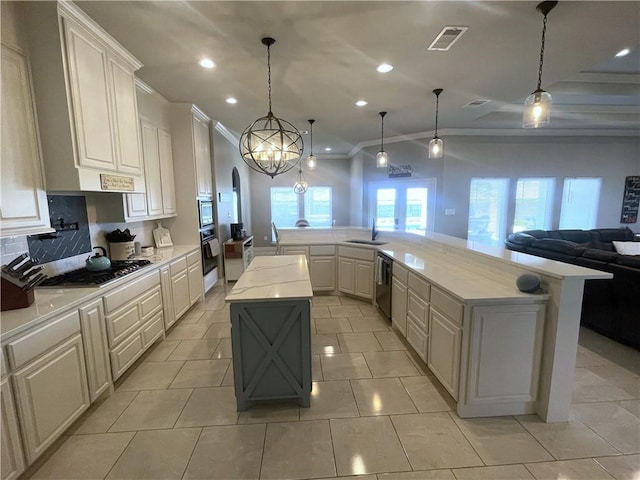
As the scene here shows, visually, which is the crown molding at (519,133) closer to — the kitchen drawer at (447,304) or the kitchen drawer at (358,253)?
the kitchen drawer at (358,253)

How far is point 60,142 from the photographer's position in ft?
6.87

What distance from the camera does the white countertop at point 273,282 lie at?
200cm

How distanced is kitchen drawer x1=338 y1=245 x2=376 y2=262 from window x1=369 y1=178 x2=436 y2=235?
2.03 metres

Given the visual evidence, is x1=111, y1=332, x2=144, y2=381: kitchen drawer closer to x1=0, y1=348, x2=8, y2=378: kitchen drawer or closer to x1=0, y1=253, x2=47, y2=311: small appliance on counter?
x1=0, y1=253, x2=47, y2=311: small appliance on counter

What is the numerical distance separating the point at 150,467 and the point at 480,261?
2.91 metres

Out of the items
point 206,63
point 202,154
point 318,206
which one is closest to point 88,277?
point 206,63

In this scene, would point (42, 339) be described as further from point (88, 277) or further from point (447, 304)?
point (447, 304)

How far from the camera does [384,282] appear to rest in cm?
357

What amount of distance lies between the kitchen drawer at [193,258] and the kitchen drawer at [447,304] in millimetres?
3130

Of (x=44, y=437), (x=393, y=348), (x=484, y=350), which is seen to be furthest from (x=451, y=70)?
(x=44, y=437)

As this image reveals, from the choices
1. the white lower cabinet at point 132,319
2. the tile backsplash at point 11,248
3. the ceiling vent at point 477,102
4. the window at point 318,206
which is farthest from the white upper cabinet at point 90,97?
the window at point 318,206

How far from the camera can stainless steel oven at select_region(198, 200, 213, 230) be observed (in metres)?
4.36

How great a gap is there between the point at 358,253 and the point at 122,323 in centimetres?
297

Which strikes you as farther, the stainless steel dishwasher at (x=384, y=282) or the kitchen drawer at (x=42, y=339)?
the stainless steel dishwasher at (x=384, y=282)
